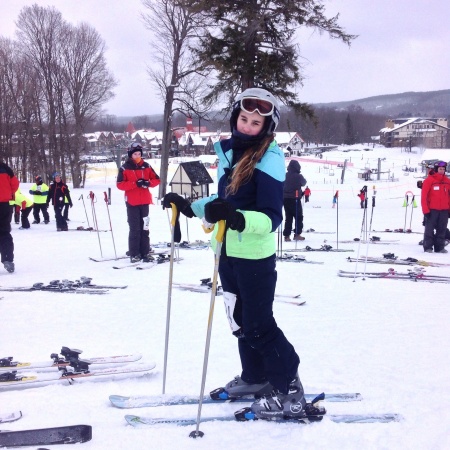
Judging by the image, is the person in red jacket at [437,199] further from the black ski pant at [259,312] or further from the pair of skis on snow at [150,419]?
the black ski pant at [259,312]

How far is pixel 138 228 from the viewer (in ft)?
26.6

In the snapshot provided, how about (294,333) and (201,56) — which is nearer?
(294,333)

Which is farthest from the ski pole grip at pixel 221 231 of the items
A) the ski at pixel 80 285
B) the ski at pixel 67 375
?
the ski at pixel 80 285

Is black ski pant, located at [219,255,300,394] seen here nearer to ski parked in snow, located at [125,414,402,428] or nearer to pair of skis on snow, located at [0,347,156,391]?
ski parked in snow, located at [125,414,402,428]

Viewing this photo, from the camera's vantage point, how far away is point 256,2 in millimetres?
18172

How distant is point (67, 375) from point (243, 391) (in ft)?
4.43

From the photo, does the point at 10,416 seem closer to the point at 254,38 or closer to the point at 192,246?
the point at 192,246

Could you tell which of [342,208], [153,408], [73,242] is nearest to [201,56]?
[342,208]

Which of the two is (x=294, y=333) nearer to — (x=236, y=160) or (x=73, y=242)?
(x=236, y=160)

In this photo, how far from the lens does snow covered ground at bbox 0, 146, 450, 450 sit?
8.73 ft

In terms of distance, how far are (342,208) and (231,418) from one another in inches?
804

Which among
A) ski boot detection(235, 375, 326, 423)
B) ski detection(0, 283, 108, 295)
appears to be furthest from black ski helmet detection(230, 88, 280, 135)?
ski detection(0, 283, 108, 295)

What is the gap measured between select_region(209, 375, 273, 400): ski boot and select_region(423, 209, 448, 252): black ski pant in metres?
7.72

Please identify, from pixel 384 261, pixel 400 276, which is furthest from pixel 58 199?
pixel 400 276
